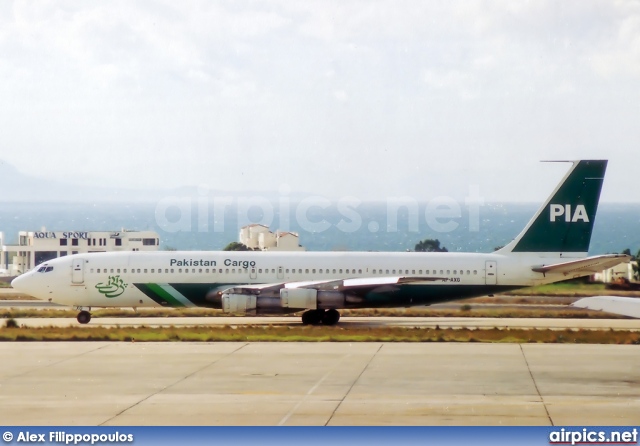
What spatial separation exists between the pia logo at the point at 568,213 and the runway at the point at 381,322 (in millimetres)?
4408

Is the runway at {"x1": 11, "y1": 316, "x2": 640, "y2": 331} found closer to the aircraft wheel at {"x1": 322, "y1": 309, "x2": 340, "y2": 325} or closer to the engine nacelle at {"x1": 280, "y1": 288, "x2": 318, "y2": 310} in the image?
the aircraft wheel at {"x1": 322, "y1": 309, "x2": 340, "y2": 325}

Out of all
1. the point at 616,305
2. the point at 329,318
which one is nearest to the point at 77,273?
the point at 329,318

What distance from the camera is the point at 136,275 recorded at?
41.6 metres

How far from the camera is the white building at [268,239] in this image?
375 feet

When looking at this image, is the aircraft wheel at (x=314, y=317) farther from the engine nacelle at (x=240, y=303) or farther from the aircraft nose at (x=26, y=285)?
the aircraft nose at (x=26, y=285)

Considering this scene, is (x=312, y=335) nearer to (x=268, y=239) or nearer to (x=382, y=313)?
(x=382, y=313)

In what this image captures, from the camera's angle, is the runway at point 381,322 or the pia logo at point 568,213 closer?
the runway at point 381,322

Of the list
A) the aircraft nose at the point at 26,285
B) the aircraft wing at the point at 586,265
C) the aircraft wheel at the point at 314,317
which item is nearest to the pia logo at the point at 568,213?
the aircraft wing at the point at 586,265

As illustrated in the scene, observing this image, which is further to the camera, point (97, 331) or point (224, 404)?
point (97, 331)

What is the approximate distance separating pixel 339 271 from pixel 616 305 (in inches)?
920

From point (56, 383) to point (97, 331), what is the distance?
12.5m

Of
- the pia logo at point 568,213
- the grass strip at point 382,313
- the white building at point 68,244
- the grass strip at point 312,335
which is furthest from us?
the white building at point 68,244

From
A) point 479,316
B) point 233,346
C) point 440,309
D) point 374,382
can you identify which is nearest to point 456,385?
point 374,382

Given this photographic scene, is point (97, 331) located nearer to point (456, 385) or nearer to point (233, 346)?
point (233, 346)
